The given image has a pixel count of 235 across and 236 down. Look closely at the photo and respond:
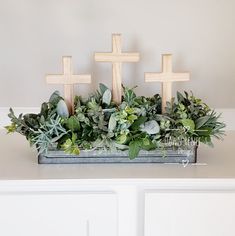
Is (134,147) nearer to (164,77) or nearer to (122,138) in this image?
(122,138)

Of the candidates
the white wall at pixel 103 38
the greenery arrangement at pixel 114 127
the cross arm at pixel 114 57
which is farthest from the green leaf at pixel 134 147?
the white wall at pixel 103 38

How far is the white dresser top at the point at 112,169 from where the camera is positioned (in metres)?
0.96

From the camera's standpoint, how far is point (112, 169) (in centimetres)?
101

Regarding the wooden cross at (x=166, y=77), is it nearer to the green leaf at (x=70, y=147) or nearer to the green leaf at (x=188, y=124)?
the green leaf at (x=188, y=124)

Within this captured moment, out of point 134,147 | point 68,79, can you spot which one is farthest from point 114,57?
point 134,147

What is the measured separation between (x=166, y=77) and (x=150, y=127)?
0.15m
